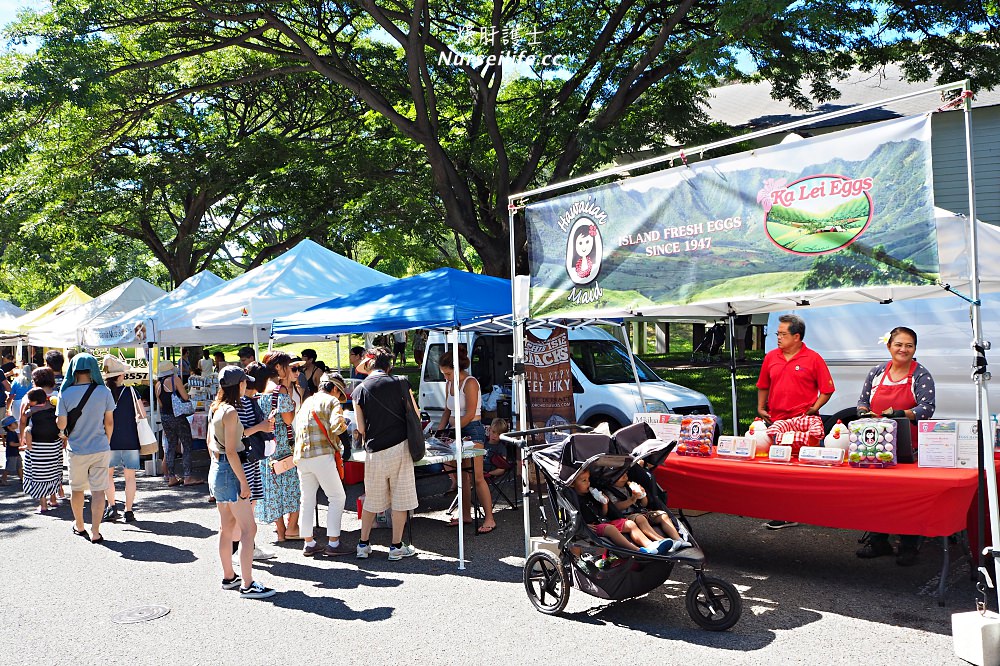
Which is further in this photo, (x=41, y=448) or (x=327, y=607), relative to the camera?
(x=41, y=448)

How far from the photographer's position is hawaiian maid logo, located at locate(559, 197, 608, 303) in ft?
22.4

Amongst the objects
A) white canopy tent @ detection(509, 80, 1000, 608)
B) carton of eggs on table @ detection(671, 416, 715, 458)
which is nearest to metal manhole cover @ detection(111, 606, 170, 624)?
white canopy tent @ detection(509, 80, 1000, 608)

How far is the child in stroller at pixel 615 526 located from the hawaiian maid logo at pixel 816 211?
2077 millimetres

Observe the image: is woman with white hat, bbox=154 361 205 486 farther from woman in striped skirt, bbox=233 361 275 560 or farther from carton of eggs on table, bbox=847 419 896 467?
carton of eggs on table, bbox=847 419 896 467

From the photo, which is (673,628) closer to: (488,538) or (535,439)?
(488,538)

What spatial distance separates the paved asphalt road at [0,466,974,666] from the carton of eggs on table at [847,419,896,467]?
973 millimetres

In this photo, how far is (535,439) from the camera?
9.19 metres

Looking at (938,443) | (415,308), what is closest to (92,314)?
(415,308)

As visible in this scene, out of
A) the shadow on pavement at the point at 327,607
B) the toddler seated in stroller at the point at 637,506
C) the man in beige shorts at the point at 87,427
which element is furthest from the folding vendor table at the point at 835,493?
the man in beige shorts at the point at 87,427

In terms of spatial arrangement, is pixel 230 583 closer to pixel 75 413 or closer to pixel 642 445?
pixel 75 413

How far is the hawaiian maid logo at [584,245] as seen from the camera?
6.83 m

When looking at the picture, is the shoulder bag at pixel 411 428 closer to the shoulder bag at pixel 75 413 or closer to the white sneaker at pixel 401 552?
Result: the white sneaker at pixel 401 552

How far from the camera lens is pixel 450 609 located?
614 centimetres

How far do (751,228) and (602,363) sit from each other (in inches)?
279
